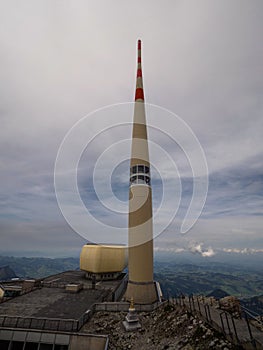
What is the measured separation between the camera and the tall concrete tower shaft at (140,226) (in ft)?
84.0

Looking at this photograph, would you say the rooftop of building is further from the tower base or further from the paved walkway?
the paved walkway

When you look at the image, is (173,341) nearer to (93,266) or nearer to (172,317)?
(172,317)

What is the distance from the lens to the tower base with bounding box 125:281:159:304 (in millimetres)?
24797

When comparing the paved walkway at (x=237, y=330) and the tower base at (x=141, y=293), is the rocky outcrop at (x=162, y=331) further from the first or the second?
the tower base at (x=141, y=293)

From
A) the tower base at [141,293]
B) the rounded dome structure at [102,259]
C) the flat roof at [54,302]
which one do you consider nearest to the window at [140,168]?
the tower base at [141,293]

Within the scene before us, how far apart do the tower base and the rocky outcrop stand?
340 cm

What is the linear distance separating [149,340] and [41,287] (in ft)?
72.9

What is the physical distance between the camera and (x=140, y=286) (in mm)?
25453

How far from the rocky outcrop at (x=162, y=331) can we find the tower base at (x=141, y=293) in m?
3.40

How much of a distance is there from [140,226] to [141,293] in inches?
304

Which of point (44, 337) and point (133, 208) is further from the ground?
point (133, 208)

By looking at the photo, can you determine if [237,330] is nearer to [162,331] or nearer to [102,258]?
[162,331]

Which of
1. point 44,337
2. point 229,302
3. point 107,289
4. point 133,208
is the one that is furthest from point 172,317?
point 107,289

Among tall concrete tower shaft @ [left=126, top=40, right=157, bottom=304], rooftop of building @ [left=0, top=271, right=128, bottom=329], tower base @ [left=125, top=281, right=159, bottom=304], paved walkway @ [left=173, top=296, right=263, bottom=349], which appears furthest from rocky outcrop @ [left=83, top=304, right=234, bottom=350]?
tall concrete tower shaft @ [left=126, top=40, right=157, bottom=304]
